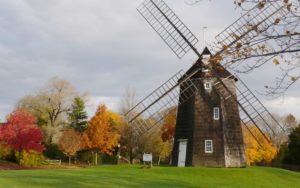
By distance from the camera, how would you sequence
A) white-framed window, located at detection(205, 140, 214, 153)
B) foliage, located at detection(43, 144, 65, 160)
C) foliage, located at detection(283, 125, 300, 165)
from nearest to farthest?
white-framed window, located at detection(205, 140, 214, 153), foliage, located at detection(283, 125, 300, 165), foliage, located at detection(43, 144, 65, 160)

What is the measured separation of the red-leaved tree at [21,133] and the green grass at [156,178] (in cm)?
1253

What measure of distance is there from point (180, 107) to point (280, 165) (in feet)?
56.3

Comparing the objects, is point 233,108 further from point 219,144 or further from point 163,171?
point 163,171

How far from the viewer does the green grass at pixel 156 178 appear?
56.6 feet

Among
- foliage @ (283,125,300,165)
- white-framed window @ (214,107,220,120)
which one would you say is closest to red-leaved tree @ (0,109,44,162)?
white-framed window @ (214,107,220,120)

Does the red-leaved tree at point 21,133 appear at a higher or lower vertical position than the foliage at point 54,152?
higher

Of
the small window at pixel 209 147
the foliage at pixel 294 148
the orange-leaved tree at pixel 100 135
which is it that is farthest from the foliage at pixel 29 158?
the foliage at pixel 294 148

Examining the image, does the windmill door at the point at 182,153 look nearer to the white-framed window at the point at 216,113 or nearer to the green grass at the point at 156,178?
the white-framed window at the point at 216,113

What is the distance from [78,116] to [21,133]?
17.2m

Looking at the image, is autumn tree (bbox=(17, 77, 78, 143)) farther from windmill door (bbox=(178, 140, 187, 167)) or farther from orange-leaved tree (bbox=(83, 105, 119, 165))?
windmill door (bbox=(178, 140, 187, 167))

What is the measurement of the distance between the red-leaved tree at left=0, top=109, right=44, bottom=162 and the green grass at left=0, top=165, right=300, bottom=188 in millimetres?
12533

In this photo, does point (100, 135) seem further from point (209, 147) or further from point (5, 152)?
point (209, 147)

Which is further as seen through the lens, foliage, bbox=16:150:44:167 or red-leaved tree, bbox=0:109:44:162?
foliage, bbox=16:150:44:167

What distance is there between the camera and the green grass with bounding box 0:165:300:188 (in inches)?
680
